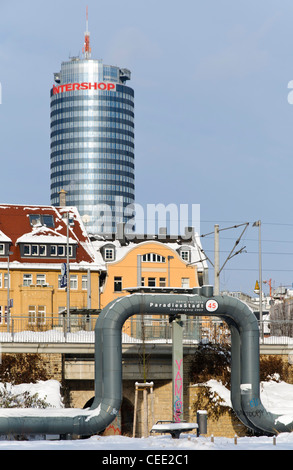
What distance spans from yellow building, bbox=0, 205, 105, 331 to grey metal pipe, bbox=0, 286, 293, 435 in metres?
38.2

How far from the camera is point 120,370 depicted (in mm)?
41594

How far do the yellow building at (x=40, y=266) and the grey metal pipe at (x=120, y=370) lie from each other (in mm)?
38206

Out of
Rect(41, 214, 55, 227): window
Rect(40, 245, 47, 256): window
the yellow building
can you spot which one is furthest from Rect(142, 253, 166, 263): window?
Rect(40, 245, 47, 256): window

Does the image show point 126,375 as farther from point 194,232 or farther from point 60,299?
point 194,232

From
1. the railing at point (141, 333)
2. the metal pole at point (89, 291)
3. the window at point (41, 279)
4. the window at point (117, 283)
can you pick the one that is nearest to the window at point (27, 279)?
the window at point (41, 279)

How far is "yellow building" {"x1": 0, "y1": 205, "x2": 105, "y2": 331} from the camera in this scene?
3263 inches

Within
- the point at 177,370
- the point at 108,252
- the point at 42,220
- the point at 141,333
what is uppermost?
the point at 42,220

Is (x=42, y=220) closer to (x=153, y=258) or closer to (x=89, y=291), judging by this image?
(x=89, y=291)

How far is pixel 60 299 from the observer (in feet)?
278

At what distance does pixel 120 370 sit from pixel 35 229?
4496 cm

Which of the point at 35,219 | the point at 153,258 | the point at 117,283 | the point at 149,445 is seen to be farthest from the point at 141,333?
the point at 153,258
